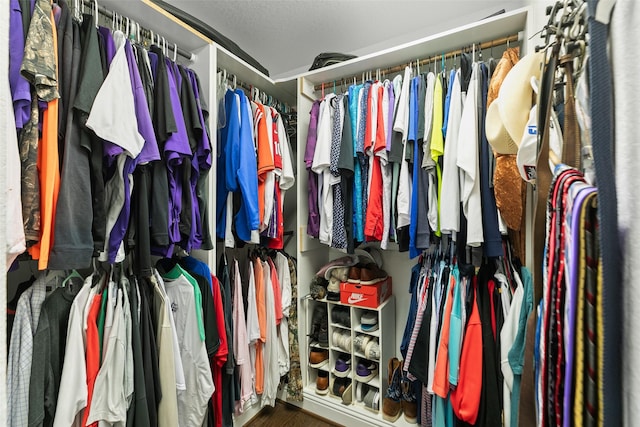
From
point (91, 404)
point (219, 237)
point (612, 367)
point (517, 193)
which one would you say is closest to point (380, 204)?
point (517, 193)

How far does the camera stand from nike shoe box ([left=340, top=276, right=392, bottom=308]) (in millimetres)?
1635

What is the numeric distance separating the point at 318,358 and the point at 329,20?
2.13m

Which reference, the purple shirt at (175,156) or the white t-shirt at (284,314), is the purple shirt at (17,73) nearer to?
the purple shirt at (175,156)

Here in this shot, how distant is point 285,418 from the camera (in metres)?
1.75

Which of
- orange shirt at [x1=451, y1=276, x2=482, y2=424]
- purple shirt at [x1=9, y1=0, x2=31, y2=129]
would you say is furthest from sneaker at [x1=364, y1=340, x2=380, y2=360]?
purple shirt at [x1=9, y1=0, x2=31, y2=129]

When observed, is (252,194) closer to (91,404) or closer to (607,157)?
(91,404)

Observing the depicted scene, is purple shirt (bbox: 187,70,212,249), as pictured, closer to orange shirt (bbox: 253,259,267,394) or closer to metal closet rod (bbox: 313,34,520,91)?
orange shirt (bbox: 253,259,267,394)

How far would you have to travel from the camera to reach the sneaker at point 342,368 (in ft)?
5.67

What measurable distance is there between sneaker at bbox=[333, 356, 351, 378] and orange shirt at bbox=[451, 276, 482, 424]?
2.11ft

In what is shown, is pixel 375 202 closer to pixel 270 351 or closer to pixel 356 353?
pixel 356 353

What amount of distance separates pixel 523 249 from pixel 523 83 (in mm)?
798

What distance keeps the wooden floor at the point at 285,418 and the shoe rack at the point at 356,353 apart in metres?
0.12

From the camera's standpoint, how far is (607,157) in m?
0.33

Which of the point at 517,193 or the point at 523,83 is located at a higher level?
the point at 523,83
